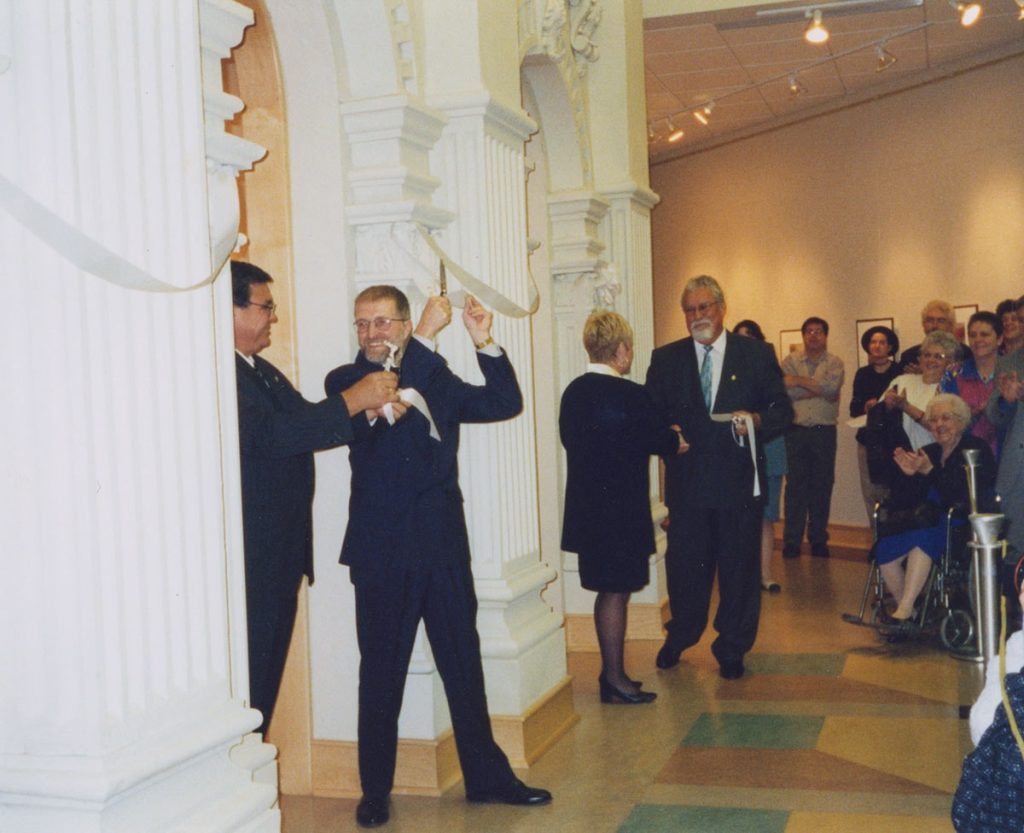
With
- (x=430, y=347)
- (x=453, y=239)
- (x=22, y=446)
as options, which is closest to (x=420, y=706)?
(x=430, y=347)

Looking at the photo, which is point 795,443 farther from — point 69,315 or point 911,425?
point 69,315

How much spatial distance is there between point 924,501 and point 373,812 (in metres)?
3.53

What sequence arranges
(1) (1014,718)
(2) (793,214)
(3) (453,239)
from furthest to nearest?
(2) (793,214), (3) (453,239), (1) (1014,718)

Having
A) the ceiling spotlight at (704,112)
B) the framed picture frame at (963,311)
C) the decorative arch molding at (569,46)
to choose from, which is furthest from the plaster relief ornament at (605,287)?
the framed picture frame at (963,311)

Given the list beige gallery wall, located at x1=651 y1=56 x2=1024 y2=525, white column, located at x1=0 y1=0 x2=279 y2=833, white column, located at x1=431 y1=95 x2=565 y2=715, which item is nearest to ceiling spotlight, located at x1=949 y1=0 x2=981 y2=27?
beige gallery wall, located at x1=651 y1=56 x2=1024 y2=525

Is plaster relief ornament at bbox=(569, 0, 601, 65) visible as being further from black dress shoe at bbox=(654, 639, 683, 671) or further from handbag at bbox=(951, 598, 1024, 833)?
handbag at bbox=(951, 598, 1024, 833)

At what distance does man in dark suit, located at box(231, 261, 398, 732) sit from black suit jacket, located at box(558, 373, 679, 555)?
186cm

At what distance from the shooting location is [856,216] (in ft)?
36.2

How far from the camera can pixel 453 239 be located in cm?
452

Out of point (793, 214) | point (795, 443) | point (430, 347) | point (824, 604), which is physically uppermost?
point (793, 214)

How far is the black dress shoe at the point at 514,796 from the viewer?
4020mm

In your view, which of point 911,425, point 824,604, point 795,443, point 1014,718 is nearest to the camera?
point 1014,718

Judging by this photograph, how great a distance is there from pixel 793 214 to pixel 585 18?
18.1ft

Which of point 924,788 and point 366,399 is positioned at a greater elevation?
point 366,399
